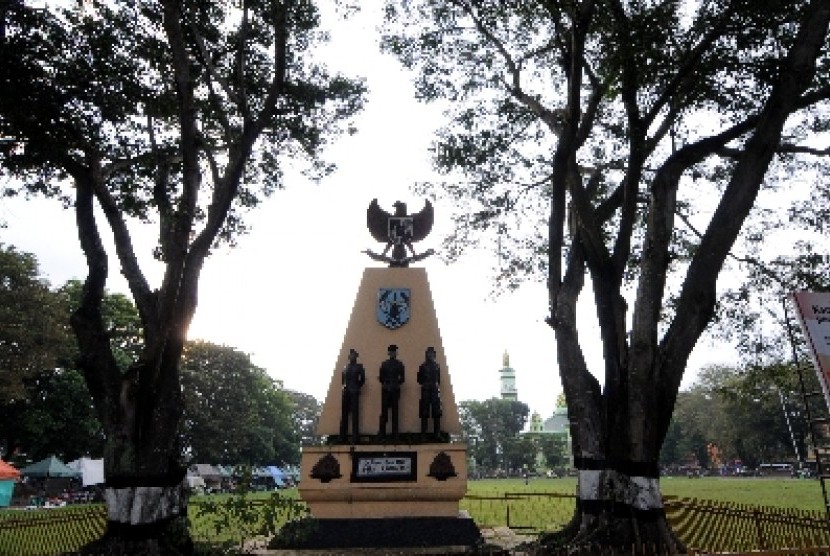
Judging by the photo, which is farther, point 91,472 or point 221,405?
point 221,405

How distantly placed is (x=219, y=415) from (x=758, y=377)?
121ft

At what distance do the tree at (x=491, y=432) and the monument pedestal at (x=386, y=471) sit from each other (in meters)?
63.9

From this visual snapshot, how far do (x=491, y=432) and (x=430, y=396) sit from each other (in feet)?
228

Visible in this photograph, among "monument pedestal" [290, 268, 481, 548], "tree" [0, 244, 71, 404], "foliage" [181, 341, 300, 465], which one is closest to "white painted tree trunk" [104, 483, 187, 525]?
"monument pedestal" [290, 268, 481, 548]

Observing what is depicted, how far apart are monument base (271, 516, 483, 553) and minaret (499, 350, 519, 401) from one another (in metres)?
89.4

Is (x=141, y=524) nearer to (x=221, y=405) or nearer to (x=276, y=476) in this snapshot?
Answer: (x=221, y=405)

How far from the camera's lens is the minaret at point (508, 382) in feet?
326

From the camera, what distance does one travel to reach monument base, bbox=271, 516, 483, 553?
408 inches

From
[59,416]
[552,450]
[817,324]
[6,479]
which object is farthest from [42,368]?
[552,450]

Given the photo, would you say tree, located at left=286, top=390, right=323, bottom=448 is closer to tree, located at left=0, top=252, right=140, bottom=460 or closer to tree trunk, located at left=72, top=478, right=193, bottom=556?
tree, located at left=0, top=252, right=140, bottom=460

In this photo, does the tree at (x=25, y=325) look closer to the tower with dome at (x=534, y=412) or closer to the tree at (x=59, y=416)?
the tree at (x=59, y=416)

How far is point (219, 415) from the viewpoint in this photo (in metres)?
43.2

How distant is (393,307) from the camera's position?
12859 millimetres

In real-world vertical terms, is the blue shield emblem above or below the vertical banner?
above
